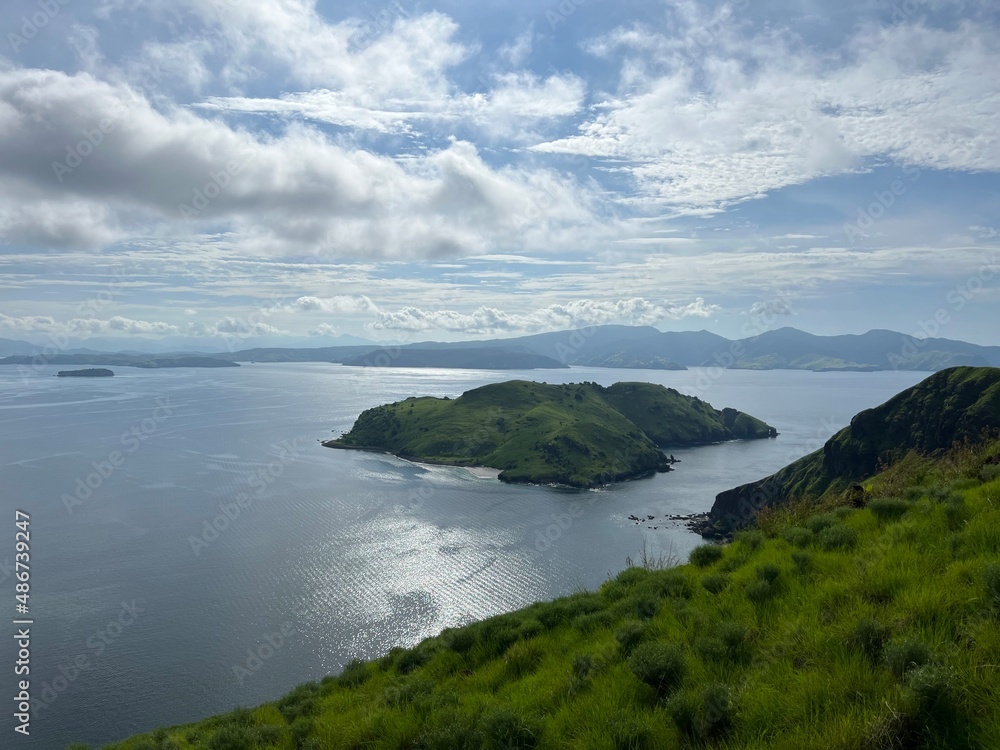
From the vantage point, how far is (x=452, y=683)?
47.2ft

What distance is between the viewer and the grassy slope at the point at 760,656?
279 inches

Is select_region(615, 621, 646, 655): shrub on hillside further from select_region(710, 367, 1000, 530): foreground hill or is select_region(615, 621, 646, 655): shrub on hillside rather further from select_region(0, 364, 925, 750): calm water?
select_region(710, 367, 1000, 530): foreground hill

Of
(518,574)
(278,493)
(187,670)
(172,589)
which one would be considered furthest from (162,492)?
(518,574)

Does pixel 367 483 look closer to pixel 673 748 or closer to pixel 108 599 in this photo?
pixel 108 599

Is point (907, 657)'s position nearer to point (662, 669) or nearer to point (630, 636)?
point (662, 669)

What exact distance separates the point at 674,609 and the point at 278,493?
157684 mm

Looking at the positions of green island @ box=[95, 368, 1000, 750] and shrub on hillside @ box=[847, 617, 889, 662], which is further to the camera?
shrub on hillside @ box=[847, 617, 889, 662]
